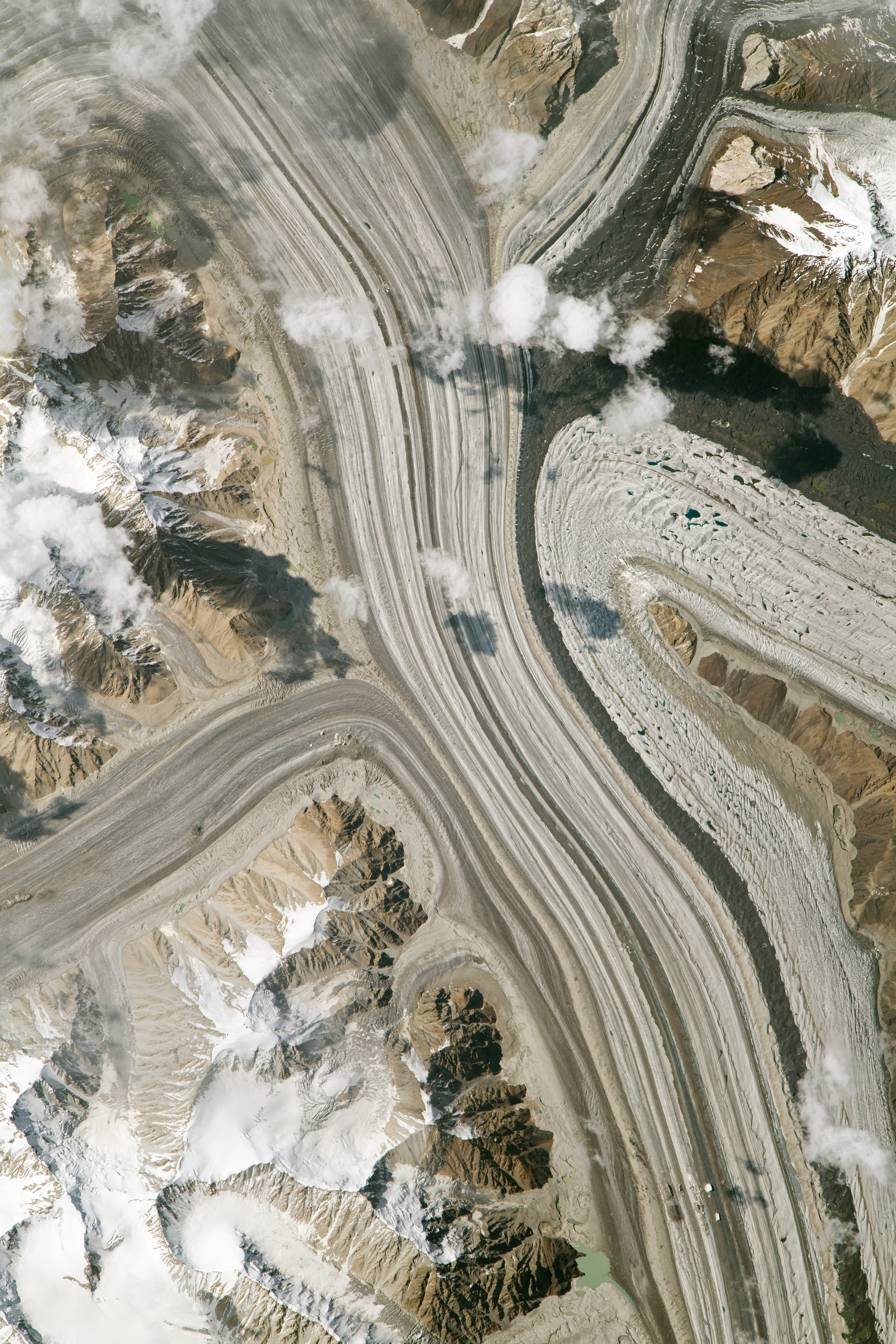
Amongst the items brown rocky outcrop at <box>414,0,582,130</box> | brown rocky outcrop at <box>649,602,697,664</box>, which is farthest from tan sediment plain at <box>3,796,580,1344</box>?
brown rocky outcrop at <box>414,0,582,130</box>

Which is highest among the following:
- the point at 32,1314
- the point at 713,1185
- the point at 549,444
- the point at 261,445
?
the point at 549,444

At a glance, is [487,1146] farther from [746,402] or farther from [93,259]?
[93,259]

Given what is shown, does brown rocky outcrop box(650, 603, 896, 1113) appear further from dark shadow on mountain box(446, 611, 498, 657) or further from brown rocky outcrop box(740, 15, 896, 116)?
brown rocky outcrop box(740, 15, 896, 116)

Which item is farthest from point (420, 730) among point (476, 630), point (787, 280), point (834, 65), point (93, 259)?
point (834, 65)

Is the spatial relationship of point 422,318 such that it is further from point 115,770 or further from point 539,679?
point 115,770

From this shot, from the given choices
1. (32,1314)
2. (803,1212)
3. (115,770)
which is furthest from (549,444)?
(32,1314)

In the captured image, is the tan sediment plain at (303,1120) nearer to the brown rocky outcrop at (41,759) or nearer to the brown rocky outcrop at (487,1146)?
the brown rocky outcrop at (487,1146)
